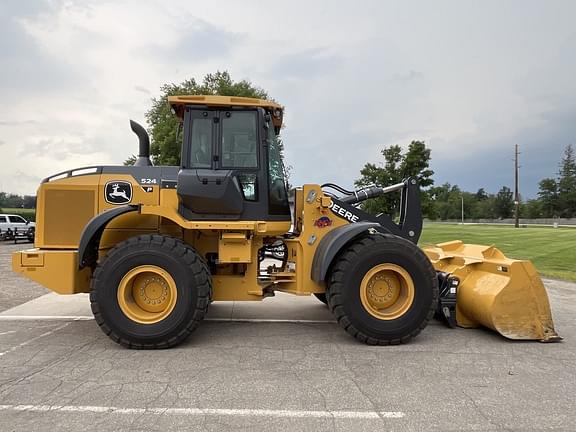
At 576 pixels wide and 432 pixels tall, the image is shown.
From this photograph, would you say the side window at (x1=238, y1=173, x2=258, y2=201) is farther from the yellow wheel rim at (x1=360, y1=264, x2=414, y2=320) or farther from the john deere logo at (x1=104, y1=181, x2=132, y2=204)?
the yellow wheel rim at (x1=360, y1=264, x2=414, y2=320)

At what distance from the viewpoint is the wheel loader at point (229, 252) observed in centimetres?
509

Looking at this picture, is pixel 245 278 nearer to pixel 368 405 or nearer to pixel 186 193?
pixel 186 193

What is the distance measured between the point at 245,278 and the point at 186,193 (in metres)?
1.33

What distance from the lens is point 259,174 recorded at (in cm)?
546

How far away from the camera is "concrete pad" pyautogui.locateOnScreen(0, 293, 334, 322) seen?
263 inches

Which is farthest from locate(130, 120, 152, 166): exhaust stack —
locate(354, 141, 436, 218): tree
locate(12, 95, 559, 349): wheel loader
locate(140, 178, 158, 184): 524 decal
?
locate(354, 141, 436, 218): tree

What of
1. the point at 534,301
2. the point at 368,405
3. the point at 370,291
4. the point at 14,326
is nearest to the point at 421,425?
the point at 368,405

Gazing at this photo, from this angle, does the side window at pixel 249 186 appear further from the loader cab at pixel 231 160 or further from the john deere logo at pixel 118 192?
the john deere logo at pixel 118 192

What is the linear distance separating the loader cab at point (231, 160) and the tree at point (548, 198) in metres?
102

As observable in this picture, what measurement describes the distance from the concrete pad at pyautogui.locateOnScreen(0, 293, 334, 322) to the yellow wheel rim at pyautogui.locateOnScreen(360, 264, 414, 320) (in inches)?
52.6

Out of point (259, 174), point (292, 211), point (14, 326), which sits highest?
point (259, 174)

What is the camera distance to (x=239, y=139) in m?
5.46

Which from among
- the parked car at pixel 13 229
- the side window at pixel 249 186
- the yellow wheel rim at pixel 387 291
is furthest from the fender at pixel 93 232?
the parked car at pixel 13 229

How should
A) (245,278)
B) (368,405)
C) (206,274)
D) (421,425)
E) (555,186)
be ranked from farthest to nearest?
(555,186) → (245,278) → (206,274) → (368,405) → (421,425)
